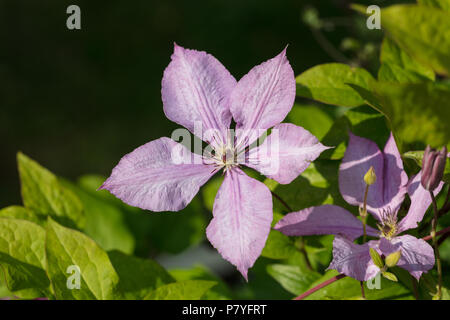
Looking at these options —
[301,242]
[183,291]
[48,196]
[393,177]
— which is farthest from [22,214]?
[393,177]

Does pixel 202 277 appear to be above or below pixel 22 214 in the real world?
below

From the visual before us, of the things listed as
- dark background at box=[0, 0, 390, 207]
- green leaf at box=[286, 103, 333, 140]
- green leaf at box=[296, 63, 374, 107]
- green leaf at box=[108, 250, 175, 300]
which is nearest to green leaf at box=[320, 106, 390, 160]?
green leaf at box=[296, 63, 374, 107]

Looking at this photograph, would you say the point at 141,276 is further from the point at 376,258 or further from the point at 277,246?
the point at 376,258

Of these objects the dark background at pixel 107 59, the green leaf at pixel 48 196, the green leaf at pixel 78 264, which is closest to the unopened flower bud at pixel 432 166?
the green leaf at pixel 78 264

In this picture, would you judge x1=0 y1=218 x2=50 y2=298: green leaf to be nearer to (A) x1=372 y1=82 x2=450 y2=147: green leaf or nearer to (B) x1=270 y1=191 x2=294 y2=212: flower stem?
(B) x1=270 y1=191 x2=294 y2=212: flower stem

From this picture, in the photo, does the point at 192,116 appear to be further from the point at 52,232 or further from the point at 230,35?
the point at 230,35

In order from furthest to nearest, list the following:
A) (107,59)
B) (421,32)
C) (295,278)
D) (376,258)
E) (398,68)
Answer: (107,59)
(295,278)
(398,68)
(376,258)
(421,32)
